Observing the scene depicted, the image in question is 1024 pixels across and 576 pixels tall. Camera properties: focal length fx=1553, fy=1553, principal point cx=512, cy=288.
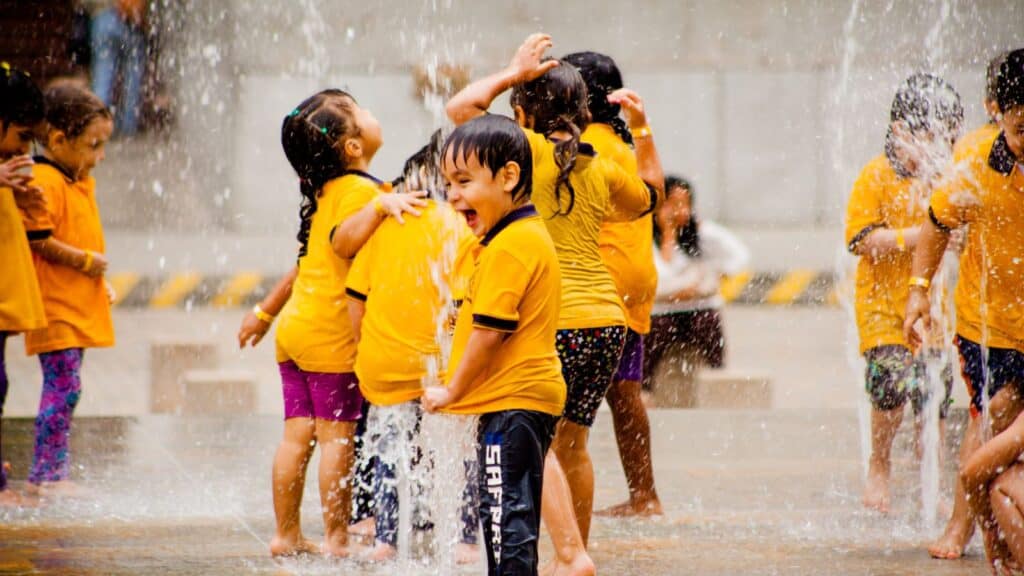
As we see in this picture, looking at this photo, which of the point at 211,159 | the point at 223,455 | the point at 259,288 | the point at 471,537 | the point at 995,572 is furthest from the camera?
the point at 211,159

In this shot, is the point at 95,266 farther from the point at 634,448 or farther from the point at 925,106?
the point at 925,106

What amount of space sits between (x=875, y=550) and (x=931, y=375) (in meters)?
1.18

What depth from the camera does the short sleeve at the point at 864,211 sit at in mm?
6203

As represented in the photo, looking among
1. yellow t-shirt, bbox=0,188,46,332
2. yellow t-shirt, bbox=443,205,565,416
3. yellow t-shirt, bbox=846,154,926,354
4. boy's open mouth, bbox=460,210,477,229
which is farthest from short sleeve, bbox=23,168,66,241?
yellow t-shirt, bbox=846,154,926,354

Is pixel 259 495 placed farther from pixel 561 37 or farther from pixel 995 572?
pixel 561 37

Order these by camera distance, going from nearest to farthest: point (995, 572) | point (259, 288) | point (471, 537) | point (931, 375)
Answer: point (995, 572) < point (471, 537) < point (931, 375) < point (259, 288)

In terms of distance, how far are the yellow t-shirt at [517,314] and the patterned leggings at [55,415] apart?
2708 mm

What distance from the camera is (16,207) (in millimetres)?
6086

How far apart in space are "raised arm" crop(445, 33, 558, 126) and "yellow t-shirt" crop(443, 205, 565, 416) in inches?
29.5

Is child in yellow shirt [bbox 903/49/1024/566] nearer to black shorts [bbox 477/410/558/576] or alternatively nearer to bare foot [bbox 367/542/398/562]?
black shorts [bbox 477/410/558/576]

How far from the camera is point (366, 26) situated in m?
16.7

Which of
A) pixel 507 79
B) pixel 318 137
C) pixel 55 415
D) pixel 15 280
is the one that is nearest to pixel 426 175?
pixel 318 137

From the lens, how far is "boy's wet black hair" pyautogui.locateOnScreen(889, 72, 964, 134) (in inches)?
242

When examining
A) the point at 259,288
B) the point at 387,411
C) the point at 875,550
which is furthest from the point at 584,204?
the point at 259,288
